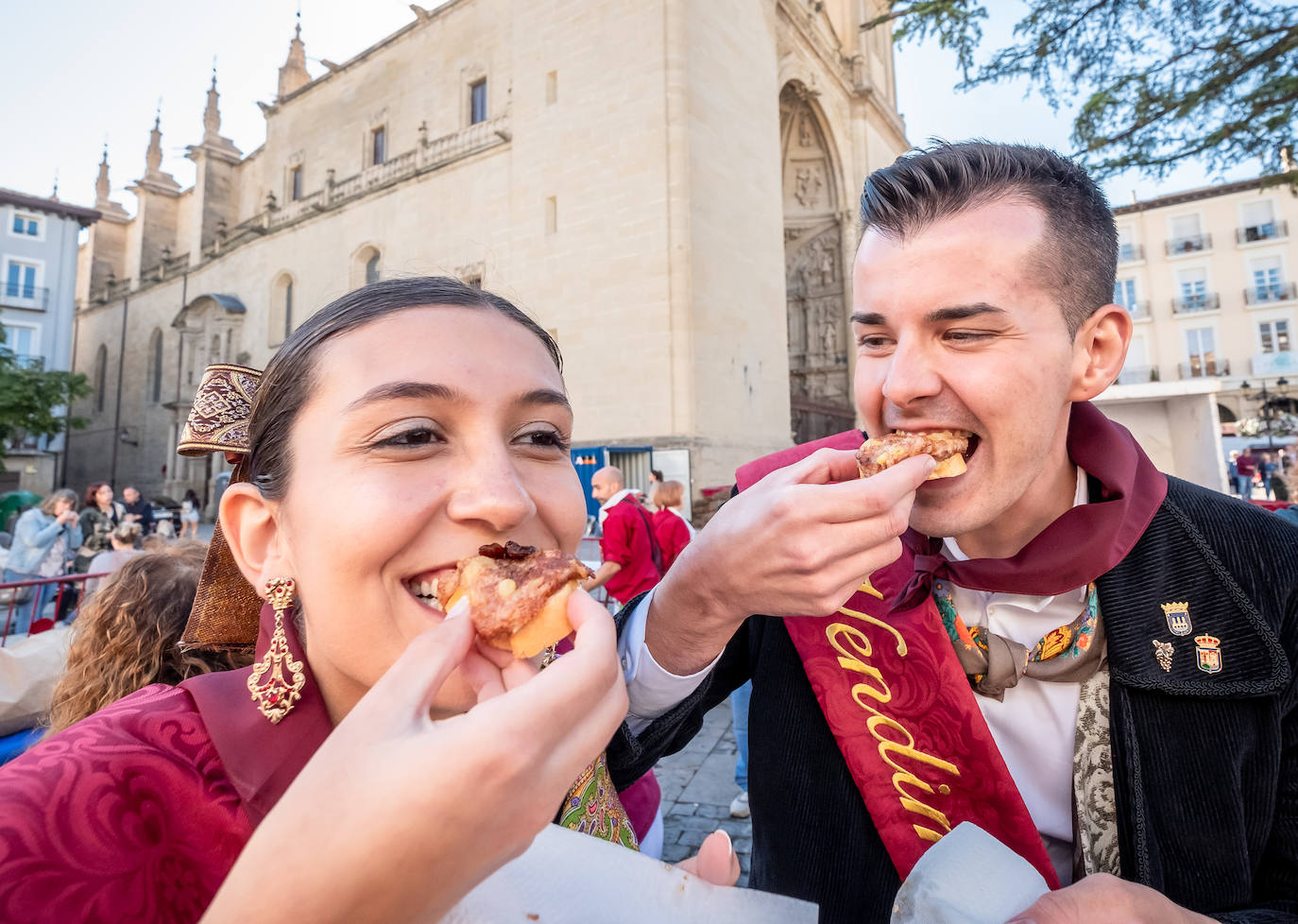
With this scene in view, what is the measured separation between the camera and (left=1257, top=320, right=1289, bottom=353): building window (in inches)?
1144

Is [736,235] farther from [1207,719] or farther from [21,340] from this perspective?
[21,340]

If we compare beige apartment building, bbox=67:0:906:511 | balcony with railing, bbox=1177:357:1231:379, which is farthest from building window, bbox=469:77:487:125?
balcony with railing, bbox=1177:357:1231:379

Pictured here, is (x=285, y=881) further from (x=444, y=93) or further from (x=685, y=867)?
(x=444, y=93)

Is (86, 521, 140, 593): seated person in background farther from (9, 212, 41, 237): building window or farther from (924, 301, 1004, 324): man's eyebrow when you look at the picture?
(9, 212, 41, 237): building window

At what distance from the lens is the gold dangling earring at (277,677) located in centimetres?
108

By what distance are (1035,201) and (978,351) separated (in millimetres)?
438

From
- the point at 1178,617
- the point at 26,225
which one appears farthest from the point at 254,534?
the point at 26,225

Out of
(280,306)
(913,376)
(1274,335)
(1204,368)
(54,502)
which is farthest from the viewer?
(1204,368)

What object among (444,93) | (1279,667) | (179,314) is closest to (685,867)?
(1279,667)

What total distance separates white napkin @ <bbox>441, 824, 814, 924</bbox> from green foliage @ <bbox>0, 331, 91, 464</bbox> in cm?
3375

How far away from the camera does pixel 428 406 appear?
1.11 meters

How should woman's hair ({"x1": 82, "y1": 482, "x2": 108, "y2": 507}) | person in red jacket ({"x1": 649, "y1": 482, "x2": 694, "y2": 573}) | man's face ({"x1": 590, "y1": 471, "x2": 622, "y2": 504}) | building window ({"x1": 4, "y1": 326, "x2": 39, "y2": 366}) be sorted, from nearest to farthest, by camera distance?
1. person in red jacket ({"x1": 649, "y1": 482, "x2": 694, "y2": 573})
2. man's face ({"x1": 590, "y1": 471, "x2": 622, "y2": 504})
3. woman's hair ({"x1": 82, "y1": 482, "x2": 108, "y2": 507})
4. building window ({"x1": 4, "y1": 326, "x2": 39, "y2": 366})

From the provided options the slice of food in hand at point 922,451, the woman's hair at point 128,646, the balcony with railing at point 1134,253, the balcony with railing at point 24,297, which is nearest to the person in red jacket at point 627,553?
the woman's hair at point 128,646

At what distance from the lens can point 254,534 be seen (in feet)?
4.12
